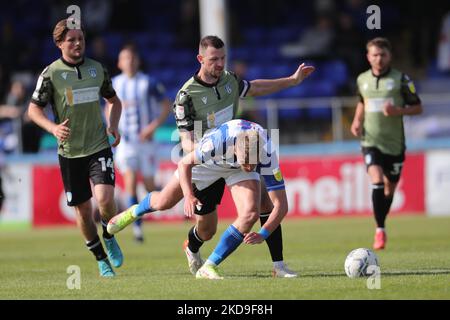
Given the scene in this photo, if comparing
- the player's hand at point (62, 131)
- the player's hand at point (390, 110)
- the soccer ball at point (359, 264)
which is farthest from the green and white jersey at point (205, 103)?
the player's hand at point (390, 110)

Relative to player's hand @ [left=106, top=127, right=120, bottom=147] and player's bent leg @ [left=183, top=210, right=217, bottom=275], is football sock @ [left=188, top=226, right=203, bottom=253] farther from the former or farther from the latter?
player's hand @ [left=106, top=127, right=120, bottom=147]

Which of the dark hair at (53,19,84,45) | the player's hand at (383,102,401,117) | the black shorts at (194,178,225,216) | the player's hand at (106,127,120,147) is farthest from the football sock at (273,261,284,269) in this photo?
the player's hand at (383,102,401,117)

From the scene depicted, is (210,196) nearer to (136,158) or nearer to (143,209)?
(143,209)

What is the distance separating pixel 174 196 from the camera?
1021 centimetres

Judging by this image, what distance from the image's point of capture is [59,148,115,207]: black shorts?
10336 mm

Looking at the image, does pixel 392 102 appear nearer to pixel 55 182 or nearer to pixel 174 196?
pixel 174 196

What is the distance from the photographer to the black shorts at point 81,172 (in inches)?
407

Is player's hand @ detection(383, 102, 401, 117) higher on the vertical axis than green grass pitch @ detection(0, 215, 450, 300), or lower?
higher

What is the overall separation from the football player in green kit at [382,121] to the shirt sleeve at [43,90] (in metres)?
4.84

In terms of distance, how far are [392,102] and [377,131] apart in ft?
1.40

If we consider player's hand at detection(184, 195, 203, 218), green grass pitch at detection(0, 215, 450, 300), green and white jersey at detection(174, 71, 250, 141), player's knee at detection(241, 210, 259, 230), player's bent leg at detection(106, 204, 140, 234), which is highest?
green and white jersey at detection(174, 71, 250, 141)

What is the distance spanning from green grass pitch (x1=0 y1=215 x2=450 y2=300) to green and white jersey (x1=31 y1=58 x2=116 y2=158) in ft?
4.29

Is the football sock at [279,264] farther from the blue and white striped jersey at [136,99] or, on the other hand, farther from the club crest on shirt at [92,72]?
the blue and white striped jersey at [136,99]
